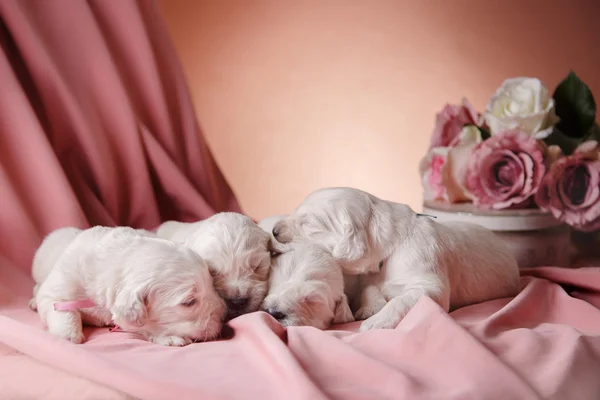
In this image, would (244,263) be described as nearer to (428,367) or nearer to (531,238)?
(428,367)

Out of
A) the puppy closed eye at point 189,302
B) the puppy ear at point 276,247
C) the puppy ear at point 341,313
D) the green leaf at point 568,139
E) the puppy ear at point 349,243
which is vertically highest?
the puppy closed eye at point 189,302

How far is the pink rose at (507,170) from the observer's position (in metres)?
2.02

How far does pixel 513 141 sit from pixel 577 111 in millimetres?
381

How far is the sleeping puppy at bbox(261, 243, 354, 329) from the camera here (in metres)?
1.40

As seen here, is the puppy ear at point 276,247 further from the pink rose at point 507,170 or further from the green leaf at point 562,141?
the green leaf at point 562,141

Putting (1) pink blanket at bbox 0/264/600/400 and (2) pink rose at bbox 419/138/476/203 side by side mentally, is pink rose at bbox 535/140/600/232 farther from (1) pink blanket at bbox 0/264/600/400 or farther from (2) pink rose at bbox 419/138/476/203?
(1) pink blanket at bbox 0/264/600/400

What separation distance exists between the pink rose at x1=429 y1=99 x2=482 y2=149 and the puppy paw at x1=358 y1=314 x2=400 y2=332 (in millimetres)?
1207

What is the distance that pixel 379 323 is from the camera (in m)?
1.37

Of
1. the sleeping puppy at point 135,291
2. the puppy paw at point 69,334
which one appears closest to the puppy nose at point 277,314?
the sleeping puppy at point 135,291

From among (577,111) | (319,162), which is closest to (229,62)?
(319,162)

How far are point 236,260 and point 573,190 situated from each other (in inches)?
46.8

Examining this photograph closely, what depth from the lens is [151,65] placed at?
2365mm

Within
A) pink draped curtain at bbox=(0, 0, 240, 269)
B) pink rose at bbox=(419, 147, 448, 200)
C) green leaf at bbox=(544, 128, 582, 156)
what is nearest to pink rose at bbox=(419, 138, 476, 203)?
pink rose at bbox=(419, 147, 448, 200)

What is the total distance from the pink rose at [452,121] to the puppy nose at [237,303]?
1292mm
